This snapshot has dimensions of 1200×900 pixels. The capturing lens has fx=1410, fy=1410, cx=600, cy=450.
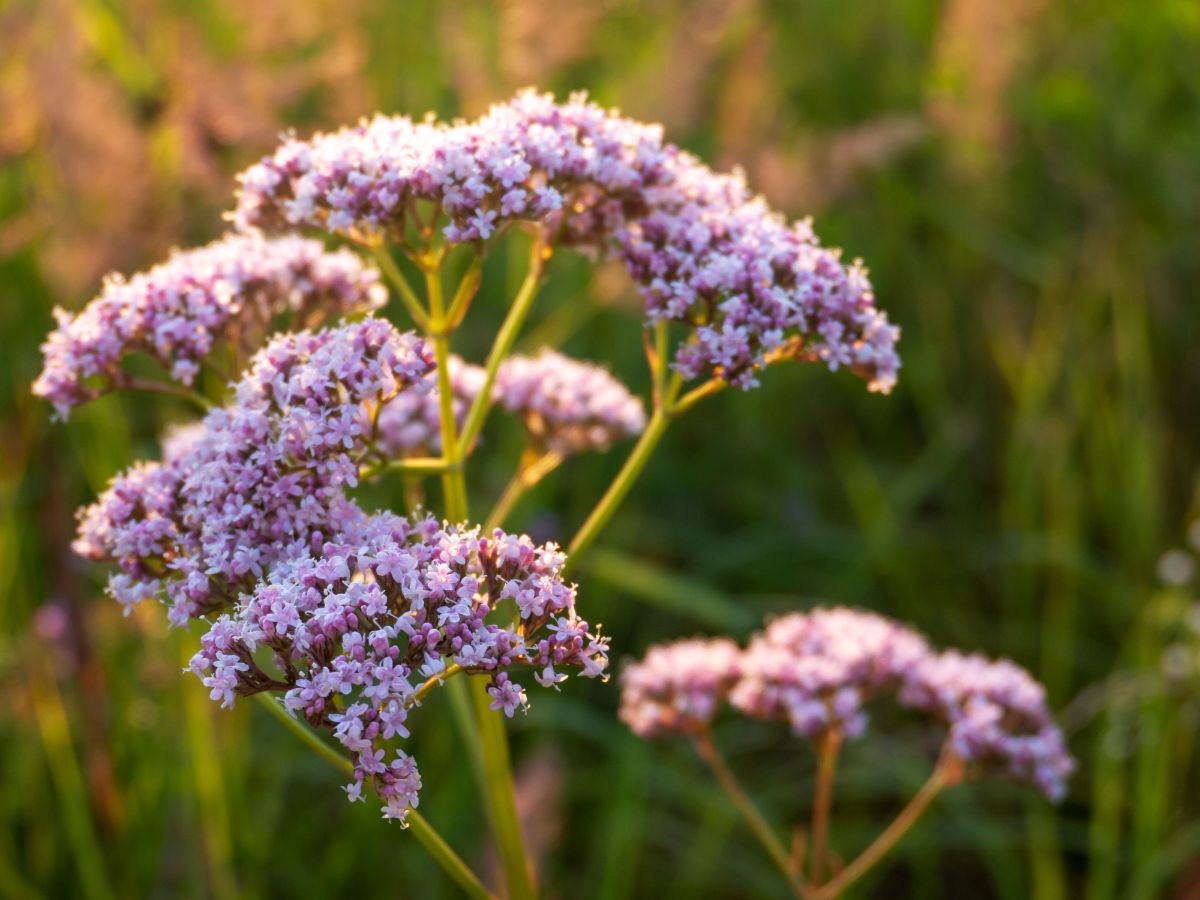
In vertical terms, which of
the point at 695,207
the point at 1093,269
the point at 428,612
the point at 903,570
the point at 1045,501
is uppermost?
the point at 1093,269

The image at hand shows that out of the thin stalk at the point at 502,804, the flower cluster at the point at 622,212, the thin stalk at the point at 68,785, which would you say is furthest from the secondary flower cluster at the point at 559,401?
Answer: the thin stalk at the point at 68,785

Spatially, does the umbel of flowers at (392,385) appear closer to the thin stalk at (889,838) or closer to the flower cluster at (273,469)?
the flower cluster at (273,469)

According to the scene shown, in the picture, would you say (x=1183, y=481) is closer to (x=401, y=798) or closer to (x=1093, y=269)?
(x=1093, y=269)

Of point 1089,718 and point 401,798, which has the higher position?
point 1089,718

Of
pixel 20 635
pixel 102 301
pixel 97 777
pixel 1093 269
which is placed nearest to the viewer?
pixel 102 301

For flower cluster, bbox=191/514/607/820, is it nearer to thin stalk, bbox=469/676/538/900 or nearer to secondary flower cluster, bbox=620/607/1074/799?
thin stalk, bbox=469/676/538/900

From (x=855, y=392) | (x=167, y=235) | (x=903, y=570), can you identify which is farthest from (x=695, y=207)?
(x=855, y=392)

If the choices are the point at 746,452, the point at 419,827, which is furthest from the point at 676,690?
the point at 746,452
